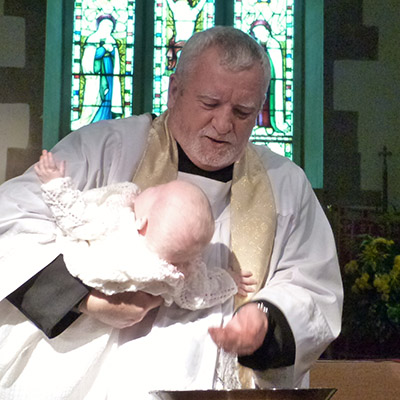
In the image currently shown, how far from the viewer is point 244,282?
282 centimetres

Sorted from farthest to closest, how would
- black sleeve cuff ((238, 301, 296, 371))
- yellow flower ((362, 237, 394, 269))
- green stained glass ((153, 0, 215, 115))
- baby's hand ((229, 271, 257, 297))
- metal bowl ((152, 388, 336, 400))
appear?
1. green stained glass ((153, 0, 215, 115))
2. yellow flower ((362, 237, 394, 269))
3. baby's hand ((229, 271, 257, 297))
4. black sleeve cuff ((238, 301, 296, 371))
5. metal bowl ((152, 388, 336, 400))

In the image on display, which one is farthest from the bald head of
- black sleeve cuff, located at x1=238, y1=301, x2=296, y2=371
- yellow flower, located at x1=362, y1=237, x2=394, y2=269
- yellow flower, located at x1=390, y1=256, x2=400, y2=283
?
yellow flower, located at x1=362, y1=237, x2=394, y2=269

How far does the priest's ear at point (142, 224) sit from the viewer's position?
241 centimetres

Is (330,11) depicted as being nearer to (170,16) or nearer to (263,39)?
(263,39)

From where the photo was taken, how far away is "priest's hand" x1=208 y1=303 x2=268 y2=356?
7.28 ft

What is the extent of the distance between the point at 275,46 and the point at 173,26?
1.02 m

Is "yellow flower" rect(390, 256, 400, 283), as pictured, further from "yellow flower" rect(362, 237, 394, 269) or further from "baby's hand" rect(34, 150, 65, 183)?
"baby's hand" rect(34, 150, 65, 183)

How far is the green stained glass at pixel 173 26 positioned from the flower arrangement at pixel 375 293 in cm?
291

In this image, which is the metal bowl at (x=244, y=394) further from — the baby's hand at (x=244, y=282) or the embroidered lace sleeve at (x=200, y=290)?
the baby's hand at (x=244, y=282)

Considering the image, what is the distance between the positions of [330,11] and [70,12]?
2.49 m

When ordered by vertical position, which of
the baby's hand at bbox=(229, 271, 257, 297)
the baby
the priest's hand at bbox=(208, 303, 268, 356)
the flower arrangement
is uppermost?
the baby

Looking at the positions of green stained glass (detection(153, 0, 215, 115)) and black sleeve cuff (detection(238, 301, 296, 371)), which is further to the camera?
green stained glass (detection(153, 0, 215, 115))

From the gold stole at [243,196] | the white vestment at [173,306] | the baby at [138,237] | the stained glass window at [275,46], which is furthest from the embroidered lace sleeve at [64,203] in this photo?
the stained glass window at [275,46]

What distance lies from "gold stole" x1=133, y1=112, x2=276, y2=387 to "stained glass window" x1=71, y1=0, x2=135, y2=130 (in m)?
4.17
